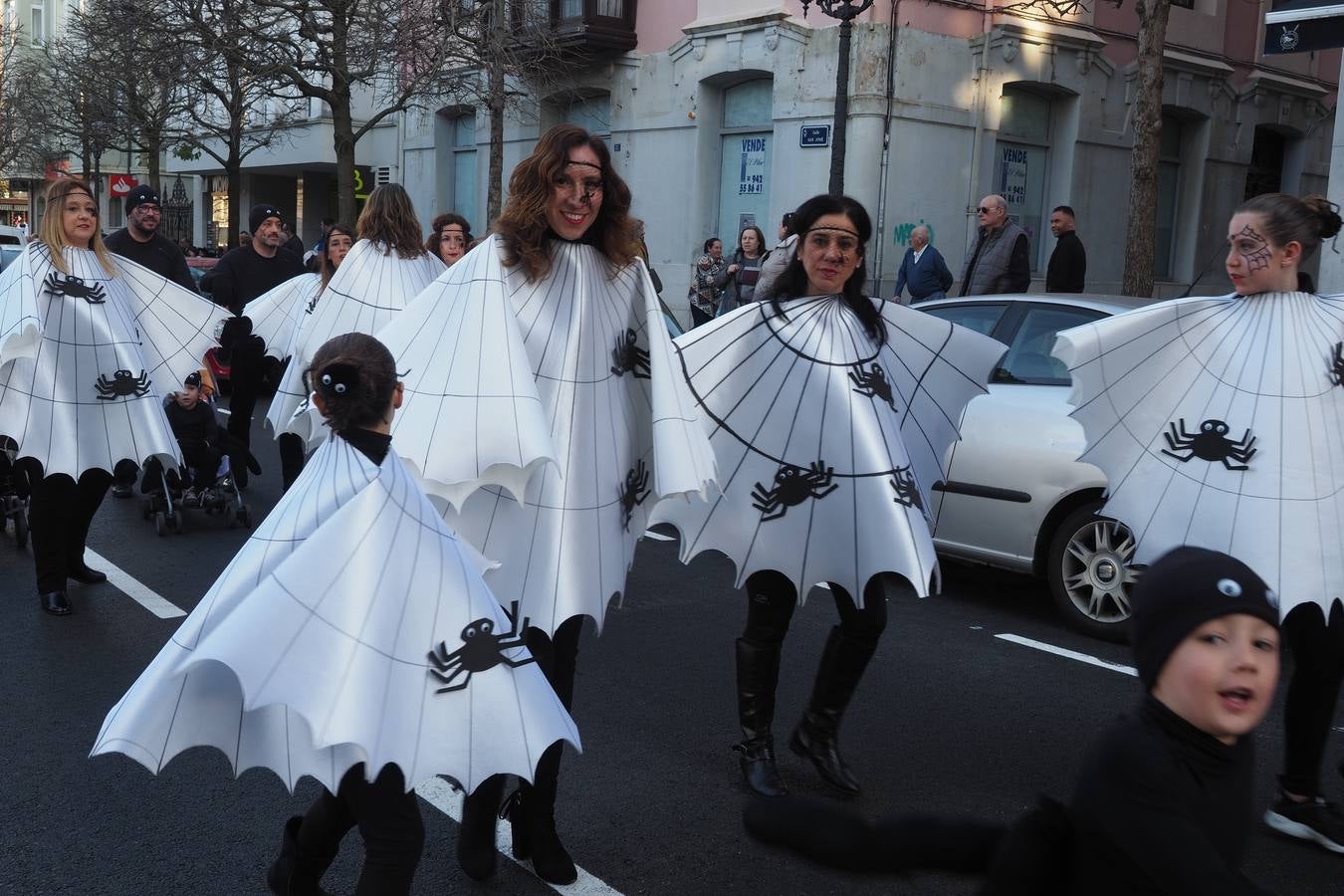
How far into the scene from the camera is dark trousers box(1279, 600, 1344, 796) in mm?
4008

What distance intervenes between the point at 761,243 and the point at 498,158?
209 inches

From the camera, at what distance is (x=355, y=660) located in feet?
8.90

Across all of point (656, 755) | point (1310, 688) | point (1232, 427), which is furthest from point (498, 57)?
point (1310, 688)

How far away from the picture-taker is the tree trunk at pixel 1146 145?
13891 millimetres

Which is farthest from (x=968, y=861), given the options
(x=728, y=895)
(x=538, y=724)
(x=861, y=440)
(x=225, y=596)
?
(x=861, y=440)

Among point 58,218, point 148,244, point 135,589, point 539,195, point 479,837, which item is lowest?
point 135,589

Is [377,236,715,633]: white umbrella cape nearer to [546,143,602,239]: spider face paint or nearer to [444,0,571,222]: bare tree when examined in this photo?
[546,143,602,239]: spider face paint

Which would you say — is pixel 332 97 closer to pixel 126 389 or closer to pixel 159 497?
pixel 159 497

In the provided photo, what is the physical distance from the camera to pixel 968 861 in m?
1.93

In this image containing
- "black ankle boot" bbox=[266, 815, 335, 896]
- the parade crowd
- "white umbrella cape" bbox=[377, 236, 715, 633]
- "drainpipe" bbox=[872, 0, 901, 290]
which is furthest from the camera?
"drainpipe" bbox=[872, 0, 901, 290]

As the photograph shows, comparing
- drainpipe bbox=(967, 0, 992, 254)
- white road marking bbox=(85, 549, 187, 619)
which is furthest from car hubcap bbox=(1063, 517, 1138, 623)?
drainpipe bbox=(967, 0, 992, 254)

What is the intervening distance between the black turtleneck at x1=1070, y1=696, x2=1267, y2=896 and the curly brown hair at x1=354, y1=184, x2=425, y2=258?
5605 mm

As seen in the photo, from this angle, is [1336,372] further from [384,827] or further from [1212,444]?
Result: [384,827]

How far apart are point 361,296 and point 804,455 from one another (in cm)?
335
